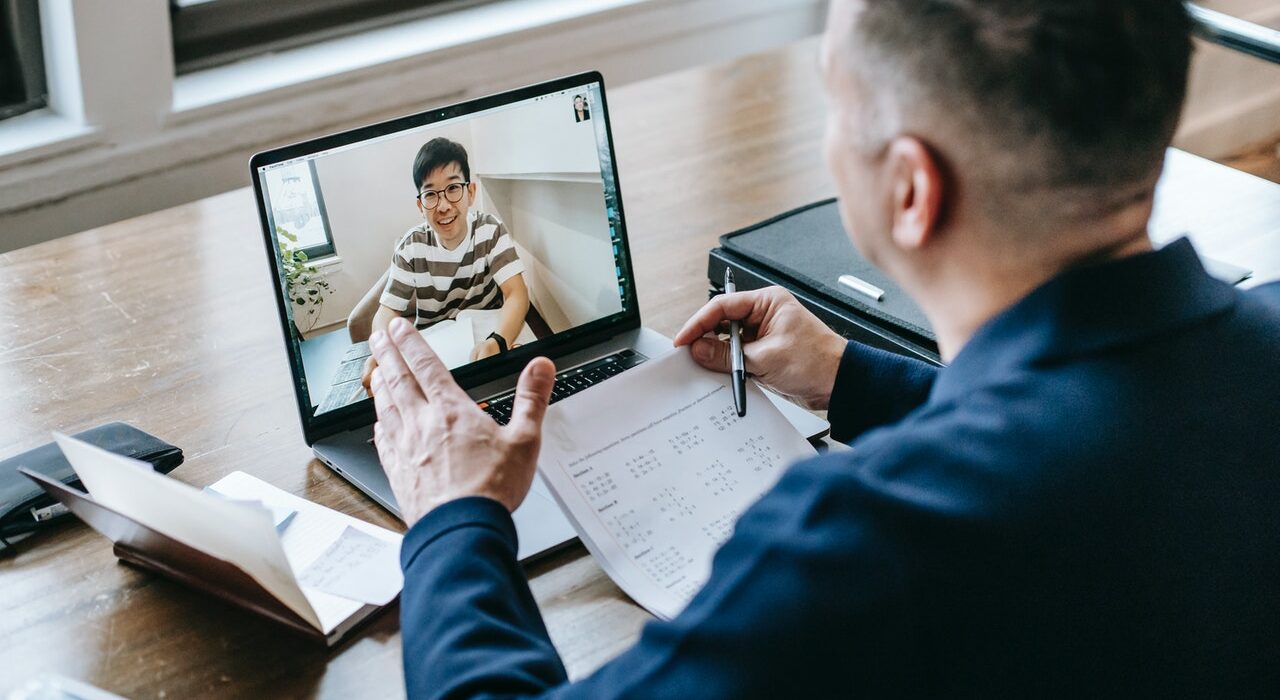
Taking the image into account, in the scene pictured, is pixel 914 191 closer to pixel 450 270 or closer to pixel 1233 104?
pixel 450 270

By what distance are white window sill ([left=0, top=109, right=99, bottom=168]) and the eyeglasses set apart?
1.31 m

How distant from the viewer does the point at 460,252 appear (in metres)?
1.20

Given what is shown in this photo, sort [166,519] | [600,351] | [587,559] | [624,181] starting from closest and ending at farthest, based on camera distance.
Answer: [166,519]
[587,559]
[600,351]
[624,181]

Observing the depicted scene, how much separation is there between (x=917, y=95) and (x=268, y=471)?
73cm

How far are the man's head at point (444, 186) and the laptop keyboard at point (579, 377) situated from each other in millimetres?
166

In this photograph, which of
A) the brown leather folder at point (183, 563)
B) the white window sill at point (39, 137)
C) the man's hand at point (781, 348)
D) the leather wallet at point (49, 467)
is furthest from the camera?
the white window sill at point (39, 137)

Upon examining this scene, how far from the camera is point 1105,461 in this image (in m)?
0.66

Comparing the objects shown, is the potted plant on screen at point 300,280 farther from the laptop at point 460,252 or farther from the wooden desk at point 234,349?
the wooden desk at point 234,349

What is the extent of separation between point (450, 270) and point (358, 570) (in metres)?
0.32

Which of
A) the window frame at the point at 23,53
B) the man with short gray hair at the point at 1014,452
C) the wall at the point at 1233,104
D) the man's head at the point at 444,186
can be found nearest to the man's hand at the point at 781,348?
the man's head at the point at 444,186

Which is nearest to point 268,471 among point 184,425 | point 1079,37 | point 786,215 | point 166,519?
point 184,425

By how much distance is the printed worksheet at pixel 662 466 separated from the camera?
99 centimetres

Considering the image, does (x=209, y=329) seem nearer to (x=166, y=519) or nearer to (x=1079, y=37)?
(x=166, y=519)

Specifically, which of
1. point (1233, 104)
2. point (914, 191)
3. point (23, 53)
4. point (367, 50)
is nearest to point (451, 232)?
point (914, 191)
